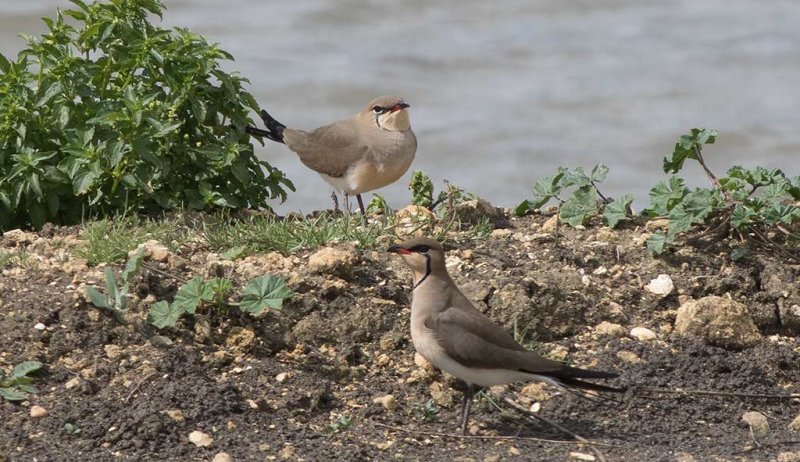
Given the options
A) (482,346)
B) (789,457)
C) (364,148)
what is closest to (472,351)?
(482,346)

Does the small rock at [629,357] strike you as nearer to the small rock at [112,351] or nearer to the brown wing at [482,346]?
the brown wing at [482,346]

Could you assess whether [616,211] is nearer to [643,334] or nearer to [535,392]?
[643,334]

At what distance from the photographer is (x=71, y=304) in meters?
5.43

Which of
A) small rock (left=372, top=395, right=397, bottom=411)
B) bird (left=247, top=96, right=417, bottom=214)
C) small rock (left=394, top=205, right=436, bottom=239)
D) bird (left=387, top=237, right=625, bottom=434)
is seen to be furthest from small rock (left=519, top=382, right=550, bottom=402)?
bird (left=247, top=96, right=417, bottom=214)

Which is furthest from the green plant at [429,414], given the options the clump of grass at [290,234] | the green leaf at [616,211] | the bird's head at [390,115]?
the bird's head at [390,115]

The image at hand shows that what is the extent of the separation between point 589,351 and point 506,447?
2.71 feet

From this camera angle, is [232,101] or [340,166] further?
[340,166]

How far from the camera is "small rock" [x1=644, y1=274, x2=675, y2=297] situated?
6035 millimetres

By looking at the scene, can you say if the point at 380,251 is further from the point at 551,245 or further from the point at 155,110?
the point at 155,110

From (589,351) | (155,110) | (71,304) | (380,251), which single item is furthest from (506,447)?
(155,110)

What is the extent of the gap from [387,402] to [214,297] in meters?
0.86

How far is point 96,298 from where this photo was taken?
5281mm

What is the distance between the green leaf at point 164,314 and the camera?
5266 millimetres

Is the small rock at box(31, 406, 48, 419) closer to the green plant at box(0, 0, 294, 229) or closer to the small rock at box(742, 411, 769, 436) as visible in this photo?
the green plant at box(0, 0, 294, 229)
